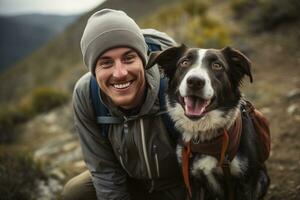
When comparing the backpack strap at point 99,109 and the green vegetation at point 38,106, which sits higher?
the backpack strap at point 99,109

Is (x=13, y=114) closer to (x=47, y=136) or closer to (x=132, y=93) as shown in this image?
(x=47, y=136)

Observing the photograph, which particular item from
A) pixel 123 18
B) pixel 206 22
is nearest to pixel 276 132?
pixel 123 18

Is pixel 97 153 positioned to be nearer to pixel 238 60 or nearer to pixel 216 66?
pixel 216 66

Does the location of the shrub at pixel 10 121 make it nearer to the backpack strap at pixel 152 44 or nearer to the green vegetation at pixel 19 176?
the green vegetation at pixel 19 176

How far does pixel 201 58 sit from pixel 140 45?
481 millimetres

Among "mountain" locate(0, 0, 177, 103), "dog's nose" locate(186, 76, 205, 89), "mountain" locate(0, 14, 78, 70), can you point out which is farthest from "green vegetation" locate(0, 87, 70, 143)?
"mountain" locate(0, 14, 78, 70)

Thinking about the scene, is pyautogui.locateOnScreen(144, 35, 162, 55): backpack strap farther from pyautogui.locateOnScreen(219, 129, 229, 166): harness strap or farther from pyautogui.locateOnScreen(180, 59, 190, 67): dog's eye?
pyautogui.locateOnScreen(219, 129, 229, 166): harness strap

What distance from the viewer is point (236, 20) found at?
10773mm

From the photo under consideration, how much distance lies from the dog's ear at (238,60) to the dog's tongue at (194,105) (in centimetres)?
41

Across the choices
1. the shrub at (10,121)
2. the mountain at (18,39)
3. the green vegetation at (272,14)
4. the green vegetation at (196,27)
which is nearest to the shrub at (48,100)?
the shrub at (10,121)

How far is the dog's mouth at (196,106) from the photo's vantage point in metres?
2.76

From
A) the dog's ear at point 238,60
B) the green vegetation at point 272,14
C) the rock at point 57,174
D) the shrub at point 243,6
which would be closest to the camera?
the dog's ear at point 238,60


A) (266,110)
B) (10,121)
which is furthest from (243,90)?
(10,121)

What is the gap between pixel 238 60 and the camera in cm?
296
